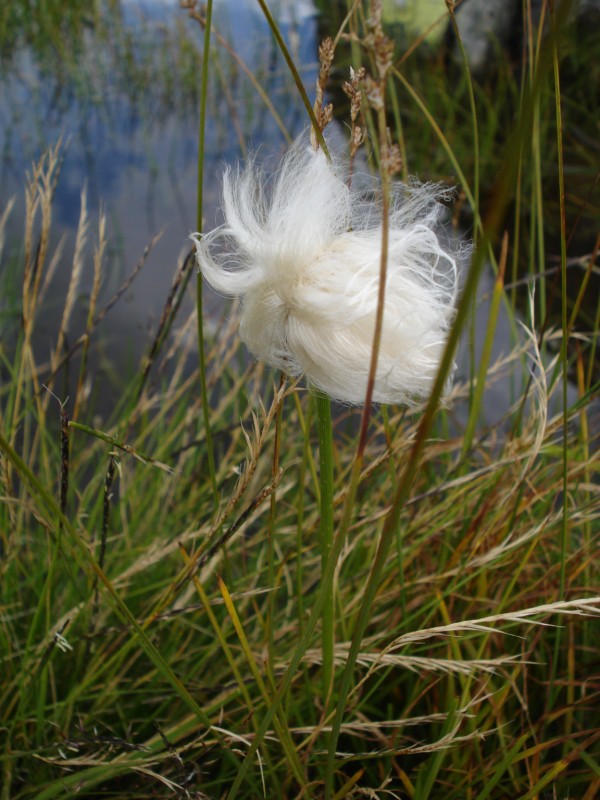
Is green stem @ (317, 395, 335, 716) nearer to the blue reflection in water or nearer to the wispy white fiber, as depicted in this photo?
the wispy white fiber

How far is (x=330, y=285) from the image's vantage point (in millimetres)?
437

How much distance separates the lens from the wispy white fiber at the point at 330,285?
437mm

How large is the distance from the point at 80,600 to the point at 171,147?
2.72 metres

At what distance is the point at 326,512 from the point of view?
1.79 ft

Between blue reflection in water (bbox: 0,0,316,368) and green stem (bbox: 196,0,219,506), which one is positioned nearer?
green stem (bbox: 196,0,219,506)

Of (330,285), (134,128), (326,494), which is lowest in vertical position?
(326,494)

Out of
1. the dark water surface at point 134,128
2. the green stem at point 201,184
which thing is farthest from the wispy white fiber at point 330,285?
the dark water surface at point 134,128

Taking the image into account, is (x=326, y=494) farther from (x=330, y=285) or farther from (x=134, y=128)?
(x=134, y=128)

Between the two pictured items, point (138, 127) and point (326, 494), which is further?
point (138, 127)

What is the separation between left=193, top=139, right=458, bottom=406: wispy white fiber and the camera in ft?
1.43

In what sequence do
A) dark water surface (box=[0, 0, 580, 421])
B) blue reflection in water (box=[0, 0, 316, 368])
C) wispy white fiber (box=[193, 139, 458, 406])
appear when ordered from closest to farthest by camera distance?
wispy white fiber (box=[193, 139, 458, 406])
dark water surface (box=[0, 0, 580, 421])
blue reflection in water (box=[0, 0, 316, 368])

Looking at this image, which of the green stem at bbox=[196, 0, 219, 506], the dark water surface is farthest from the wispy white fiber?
the dark water surface

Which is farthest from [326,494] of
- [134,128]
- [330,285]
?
[134,128]

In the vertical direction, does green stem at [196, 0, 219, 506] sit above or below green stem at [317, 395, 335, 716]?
above
